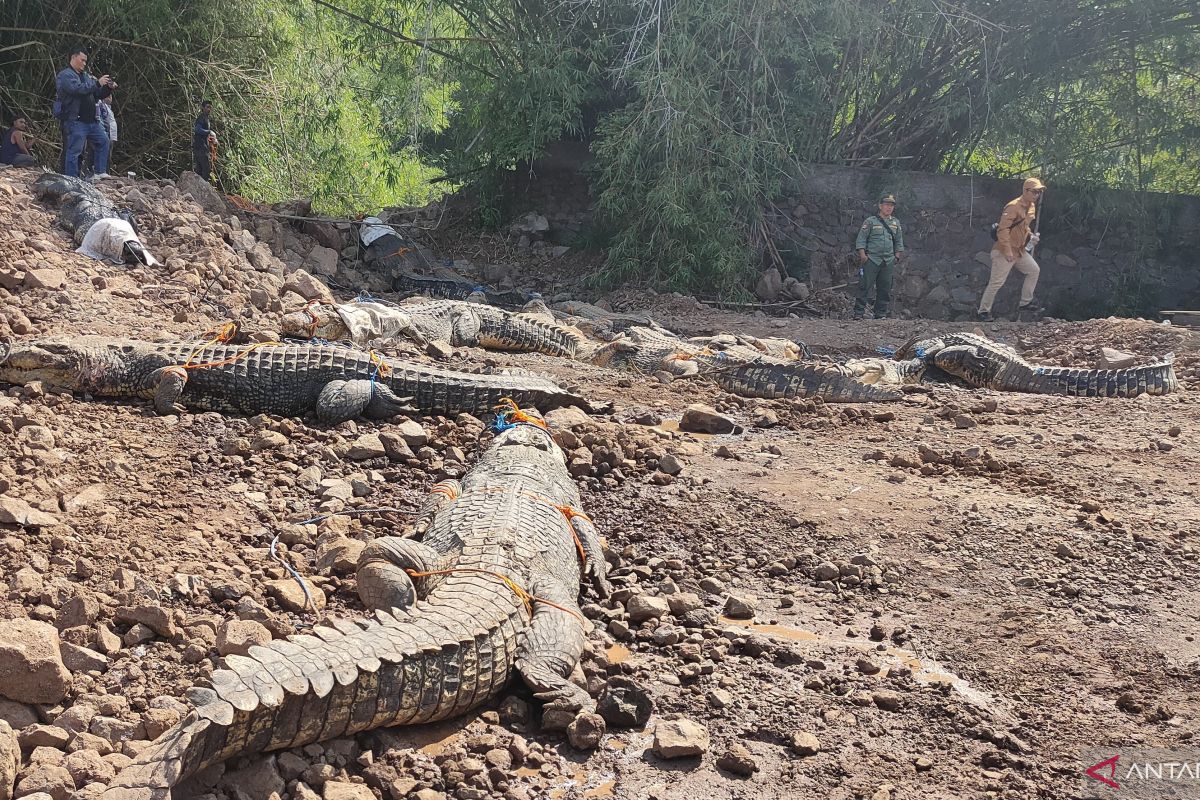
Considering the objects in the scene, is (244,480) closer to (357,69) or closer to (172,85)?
(172,85)

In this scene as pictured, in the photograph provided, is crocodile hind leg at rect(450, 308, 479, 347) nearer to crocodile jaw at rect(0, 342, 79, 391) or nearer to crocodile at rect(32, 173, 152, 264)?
crocodile at rect(32, 173, 152, 264)

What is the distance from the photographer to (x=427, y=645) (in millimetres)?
2891

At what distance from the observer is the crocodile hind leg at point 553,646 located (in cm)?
310

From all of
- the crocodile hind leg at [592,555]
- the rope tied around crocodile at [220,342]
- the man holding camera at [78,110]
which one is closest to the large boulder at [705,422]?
the crocodile hind leg at [592,555]

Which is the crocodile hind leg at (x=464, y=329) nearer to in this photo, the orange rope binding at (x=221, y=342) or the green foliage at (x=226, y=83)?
the orange rope binding at (x=221, y=342)

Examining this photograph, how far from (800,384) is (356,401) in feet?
11.2

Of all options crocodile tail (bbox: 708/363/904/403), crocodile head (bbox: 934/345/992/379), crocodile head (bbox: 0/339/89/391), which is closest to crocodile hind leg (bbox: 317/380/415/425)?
crocodile head (bbox: 0/339/89/391)

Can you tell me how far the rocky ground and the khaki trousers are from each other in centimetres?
476

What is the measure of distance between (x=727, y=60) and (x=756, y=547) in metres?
8.75

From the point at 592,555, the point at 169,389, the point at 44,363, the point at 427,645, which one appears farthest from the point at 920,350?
the point at 427,645

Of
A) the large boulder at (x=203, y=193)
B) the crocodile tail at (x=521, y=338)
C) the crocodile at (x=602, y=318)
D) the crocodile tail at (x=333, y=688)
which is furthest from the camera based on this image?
the large boulder at (x=203, y=193)

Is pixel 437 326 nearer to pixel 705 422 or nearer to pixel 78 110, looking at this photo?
pixel 705 422

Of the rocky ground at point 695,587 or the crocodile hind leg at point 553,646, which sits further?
the crocodile hind leg at point 553,646

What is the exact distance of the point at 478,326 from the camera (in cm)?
A: 884
